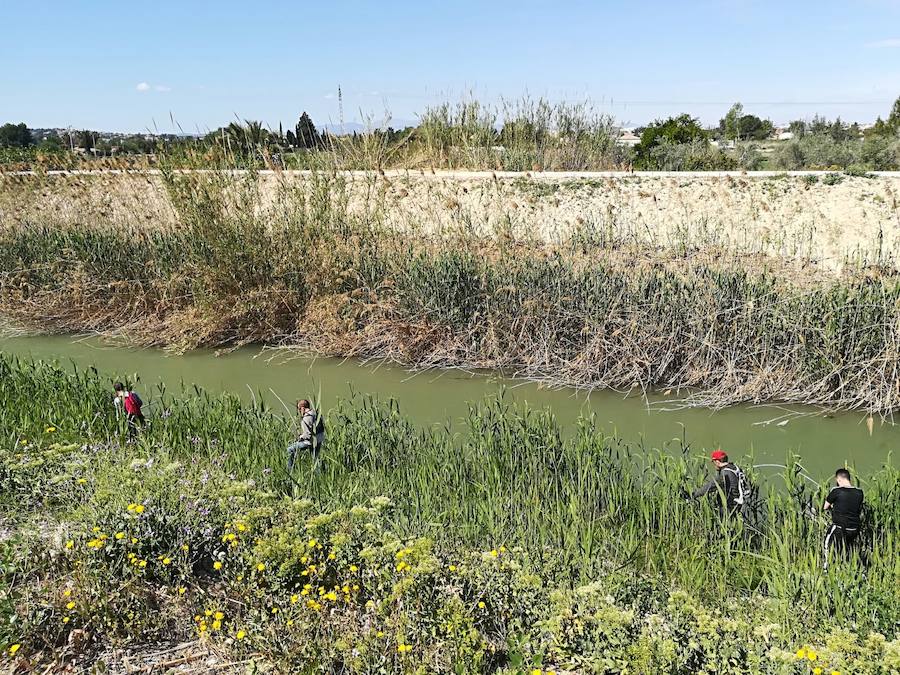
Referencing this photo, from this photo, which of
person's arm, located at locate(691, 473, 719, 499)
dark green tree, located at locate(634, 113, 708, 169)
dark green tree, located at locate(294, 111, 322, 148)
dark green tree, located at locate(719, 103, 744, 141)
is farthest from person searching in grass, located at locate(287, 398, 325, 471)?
dark green tree, located at locate(719, 103, 744, 141)

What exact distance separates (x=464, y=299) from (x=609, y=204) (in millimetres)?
5933

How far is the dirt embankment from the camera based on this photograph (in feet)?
44.4

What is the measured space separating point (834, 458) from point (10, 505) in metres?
6.78

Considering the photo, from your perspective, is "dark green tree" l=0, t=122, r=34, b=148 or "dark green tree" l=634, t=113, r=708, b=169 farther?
"dark green tree" l=0, t=122, r=34, b=148

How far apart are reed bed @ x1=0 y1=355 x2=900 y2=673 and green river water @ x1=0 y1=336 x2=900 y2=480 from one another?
0.98 metres

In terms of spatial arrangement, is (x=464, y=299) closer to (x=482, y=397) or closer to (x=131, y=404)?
(x=482, y=397)

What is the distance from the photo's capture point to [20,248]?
45.3 feet

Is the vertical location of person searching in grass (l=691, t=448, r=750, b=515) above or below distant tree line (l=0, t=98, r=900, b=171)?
below

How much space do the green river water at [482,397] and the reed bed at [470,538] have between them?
982 millimetres

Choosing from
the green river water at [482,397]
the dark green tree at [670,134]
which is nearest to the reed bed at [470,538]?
the green river water at [482,397]

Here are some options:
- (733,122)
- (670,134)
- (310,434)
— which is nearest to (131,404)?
(310,434)

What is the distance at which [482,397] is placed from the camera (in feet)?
31.0

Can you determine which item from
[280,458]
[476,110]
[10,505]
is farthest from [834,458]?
[476,110]

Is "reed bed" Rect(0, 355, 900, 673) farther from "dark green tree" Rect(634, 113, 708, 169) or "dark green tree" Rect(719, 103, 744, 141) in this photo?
"dark green tree" Rect(719, 103, 744, 141)
